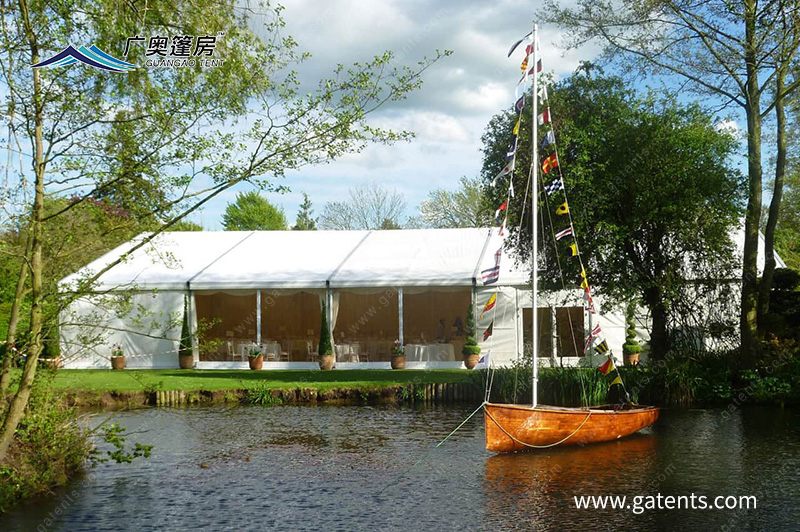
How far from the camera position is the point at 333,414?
16.2 m

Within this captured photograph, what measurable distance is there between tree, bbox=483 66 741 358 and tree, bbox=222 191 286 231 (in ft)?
124

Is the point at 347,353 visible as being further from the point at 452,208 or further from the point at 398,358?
the point at 452,208

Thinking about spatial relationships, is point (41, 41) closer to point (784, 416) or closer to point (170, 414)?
point (170, 414)

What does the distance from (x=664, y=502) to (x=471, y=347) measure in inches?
507

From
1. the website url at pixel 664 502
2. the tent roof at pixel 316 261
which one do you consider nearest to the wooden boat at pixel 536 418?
the website url at pixel 664 502

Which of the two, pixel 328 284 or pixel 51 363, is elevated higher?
pixel 328 284

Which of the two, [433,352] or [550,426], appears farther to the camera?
[433,352]

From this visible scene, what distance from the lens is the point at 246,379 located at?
19.8m

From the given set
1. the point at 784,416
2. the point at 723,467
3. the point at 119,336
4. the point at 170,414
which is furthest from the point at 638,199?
the point at 119,336

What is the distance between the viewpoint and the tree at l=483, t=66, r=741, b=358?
1762 cm

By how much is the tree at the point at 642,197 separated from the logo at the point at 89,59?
35.3 feet

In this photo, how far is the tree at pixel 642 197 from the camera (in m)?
17.6

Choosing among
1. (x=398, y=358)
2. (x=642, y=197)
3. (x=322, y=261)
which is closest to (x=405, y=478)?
(x=642, y=197)

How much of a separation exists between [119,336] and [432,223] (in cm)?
2946
